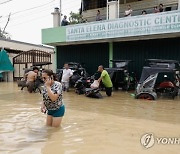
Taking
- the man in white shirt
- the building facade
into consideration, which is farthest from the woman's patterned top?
the man in white shirt

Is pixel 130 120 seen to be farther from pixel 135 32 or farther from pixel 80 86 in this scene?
pixel 135 32

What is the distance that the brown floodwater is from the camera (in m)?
4.96

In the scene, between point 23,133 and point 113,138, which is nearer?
point 113,138

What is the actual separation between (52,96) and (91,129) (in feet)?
4.68

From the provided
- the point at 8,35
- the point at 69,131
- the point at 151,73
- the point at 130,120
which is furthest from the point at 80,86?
the point at 8,35

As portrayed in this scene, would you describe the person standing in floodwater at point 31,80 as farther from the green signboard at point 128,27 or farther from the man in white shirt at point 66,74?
the green signboard at point 128,27

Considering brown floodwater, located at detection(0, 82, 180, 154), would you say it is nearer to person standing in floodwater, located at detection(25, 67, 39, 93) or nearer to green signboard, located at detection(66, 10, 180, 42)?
person standing in floodwater, located at detection(25, 67, 39, 93)

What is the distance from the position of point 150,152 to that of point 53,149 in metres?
1.72

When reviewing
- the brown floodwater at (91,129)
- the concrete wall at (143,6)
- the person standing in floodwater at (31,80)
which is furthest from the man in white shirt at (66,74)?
the concrete wall at (143,6)

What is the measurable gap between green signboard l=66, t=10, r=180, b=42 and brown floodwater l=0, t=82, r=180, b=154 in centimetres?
426

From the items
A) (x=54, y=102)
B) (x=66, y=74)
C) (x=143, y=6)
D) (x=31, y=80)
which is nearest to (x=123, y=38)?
(x=66, y=74)

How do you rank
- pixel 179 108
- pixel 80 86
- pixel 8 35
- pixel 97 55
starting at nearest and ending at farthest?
1. pixel 179 108
2. pixel 80 86
3. pixel 97 55
4. pixel 8 35

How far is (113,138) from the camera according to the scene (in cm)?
558

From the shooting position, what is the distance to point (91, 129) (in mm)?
6340
